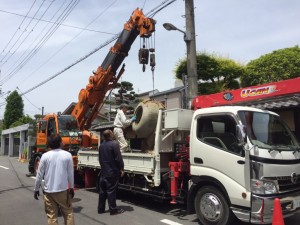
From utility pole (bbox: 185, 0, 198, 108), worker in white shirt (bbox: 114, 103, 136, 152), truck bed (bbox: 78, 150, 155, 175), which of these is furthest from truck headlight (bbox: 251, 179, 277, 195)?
utility pole (bbox: 185, 0, 198, 108)

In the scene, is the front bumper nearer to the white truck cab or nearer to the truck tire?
the white truck cab

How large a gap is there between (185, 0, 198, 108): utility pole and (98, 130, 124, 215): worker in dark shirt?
4.30 metres

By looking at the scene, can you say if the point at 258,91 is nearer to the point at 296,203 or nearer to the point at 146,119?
the point at 146,119

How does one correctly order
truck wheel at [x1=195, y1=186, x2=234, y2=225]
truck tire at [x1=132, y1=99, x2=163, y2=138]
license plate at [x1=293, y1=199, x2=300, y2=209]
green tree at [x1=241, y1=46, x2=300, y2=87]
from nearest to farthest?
license plate at [x1=293, y1=199, x2=300, y2=209] < truck wheel at [x1=195, y1=186, x2=234, y2=225] < truck tire at [x1=132, y1=99, x2=163, y2=138] < green tree at [x1=241, y1=46, x2=300, y2=87]

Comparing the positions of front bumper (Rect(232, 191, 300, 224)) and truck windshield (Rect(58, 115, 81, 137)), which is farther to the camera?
truck windshield (Rect(58, 115, 81, 137))

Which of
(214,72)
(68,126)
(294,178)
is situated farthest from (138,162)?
(214,72)

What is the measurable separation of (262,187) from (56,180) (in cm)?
323

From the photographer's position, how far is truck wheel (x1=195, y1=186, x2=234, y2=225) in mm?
5961

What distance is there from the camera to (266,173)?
559cm

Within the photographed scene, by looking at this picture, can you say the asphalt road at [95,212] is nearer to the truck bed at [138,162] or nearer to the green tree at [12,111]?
the truck bed at [138,162]

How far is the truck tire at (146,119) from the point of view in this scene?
830 centimetres

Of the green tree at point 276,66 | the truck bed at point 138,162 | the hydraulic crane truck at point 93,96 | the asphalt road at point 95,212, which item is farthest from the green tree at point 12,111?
the truck bed at point 138,162

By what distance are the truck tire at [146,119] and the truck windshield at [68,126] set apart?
16.9ft

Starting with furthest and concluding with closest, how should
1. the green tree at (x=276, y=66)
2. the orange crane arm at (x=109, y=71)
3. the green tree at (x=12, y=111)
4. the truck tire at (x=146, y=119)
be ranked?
the green tree at (x=12, y=111), the green tree at (x=276, y=66), the orange crane arm at (x=109, y=71), the truck tire at (x=146, y=119)
